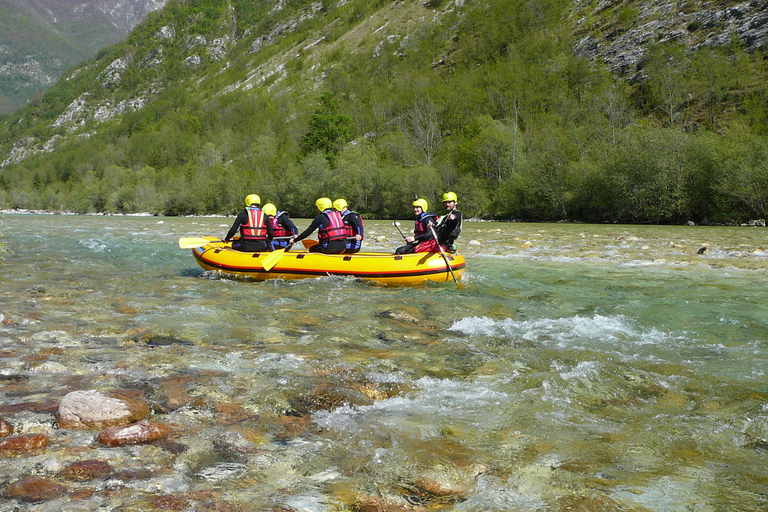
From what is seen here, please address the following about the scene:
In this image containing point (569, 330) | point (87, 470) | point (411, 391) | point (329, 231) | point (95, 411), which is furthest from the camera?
point (329, 231)

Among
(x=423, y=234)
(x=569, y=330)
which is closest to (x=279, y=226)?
(x=423, y=234)

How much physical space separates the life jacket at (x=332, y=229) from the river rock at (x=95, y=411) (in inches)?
293

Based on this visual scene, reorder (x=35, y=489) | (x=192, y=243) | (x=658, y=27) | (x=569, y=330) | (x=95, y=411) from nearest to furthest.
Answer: (x=35, y=489) → (x=95, y=411) → (x=569, y=330) → (x=192, y=243) → (x=658, y=27)

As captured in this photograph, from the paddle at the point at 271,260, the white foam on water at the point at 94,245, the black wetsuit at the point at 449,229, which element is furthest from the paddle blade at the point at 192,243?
the white foam on water at the point at 94,245

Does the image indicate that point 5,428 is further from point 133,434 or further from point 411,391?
point 411,391

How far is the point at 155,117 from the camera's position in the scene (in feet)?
429

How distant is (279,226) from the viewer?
12.0 m

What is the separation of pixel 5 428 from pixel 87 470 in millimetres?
832

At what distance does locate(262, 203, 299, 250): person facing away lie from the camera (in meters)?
11.8

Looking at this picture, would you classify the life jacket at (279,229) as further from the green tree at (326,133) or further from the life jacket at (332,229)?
the green tree at (326,133)

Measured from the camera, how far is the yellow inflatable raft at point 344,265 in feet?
32.6

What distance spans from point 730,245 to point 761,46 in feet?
133

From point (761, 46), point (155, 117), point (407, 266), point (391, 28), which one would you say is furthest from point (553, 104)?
point (155, 117)

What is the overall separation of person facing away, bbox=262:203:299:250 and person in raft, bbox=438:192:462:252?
353 centimetres
